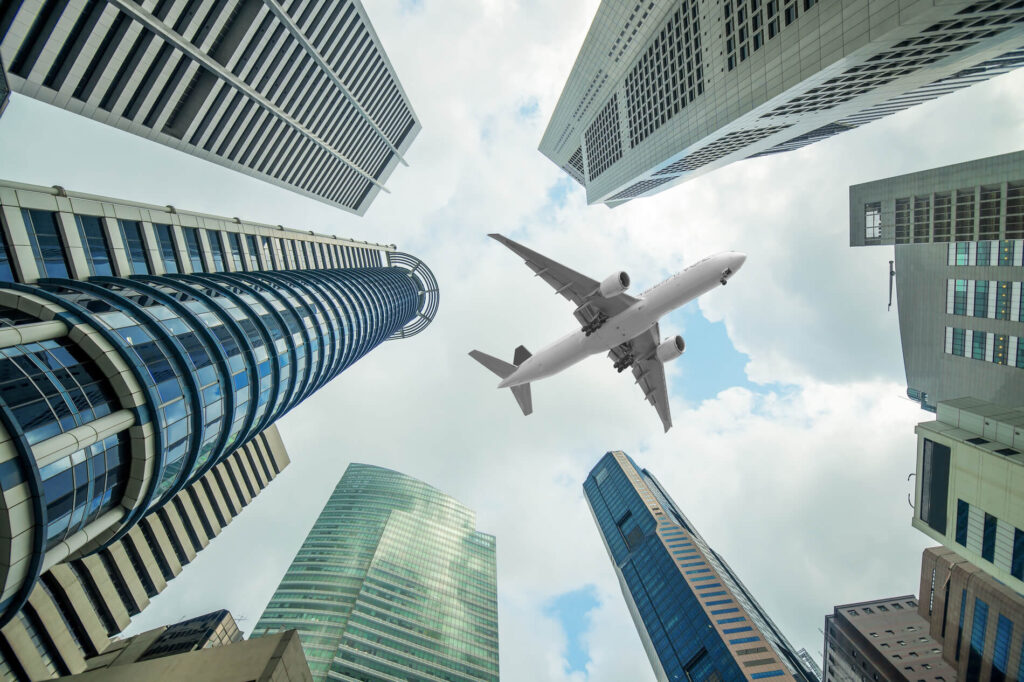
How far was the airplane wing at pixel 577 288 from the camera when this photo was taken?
87.0ft

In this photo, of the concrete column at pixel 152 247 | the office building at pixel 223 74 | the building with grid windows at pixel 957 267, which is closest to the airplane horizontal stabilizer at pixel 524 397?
the concrete column at pixel 152 247

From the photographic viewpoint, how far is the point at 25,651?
19875 millimetres

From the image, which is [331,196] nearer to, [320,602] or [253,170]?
[253,170]

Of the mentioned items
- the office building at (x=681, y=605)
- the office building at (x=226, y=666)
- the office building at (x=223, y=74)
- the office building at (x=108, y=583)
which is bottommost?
the office building at (x=681, y=605)

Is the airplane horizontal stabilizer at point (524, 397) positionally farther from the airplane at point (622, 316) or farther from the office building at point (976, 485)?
the office building at point (976, 485)

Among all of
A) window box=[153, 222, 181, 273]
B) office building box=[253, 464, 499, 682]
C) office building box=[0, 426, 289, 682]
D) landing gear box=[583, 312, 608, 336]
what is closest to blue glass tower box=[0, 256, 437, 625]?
window box=[153, 222, 181, 273]

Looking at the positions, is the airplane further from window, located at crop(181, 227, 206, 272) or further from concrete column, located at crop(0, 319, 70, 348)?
window, located at crop(181, 227, 206, 272)

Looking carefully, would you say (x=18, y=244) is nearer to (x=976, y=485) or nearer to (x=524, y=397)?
(x=524, y=397)

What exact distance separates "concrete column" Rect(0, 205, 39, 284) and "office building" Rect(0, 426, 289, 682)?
15.6m

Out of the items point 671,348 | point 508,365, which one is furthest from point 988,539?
point 508,365

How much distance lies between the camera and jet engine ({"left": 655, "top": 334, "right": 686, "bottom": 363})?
29859 millimetres

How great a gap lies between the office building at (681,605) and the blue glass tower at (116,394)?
88.6 metres

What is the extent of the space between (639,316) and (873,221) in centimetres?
4807

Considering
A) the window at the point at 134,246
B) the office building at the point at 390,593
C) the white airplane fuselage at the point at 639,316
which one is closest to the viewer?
the white airplane fuselage at the point at 639,316
